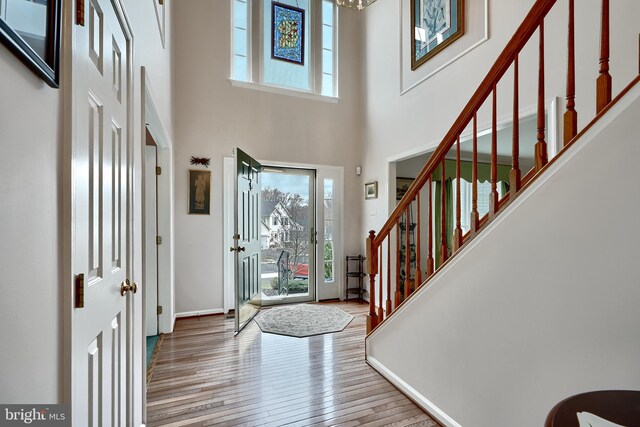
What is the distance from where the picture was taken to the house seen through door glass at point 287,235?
459 cm

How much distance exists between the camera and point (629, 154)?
1.11 m

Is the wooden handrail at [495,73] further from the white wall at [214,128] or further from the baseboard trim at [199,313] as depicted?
the baseboard trim at [199,313]

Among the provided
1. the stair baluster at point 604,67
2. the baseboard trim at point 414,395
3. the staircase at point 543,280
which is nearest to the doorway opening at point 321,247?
the baseboard trim at point 414,395

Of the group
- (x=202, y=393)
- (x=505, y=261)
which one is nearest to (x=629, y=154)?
(x=505, y=261)

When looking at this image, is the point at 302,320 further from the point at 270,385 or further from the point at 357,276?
the point at 270,385

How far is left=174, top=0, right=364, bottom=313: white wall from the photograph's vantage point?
154 inches

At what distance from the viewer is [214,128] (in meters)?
4.12

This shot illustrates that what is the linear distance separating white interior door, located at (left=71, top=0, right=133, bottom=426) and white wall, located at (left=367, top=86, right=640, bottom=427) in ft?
5.52

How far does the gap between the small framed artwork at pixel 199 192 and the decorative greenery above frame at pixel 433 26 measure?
285 centimetres

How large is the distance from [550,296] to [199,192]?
11.9ft

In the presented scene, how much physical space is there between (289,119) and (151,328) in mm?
3084

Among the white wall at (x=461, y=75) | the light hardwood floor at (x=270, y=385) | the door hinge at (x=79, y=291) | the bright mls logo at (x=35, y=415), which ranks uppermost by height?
the white wall at (x=461, y=75)

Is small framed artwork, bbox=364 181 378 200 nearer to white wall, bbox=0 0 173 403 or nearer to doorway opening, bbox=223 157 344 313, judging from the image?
doorway opening, bbox=223 157 344 313

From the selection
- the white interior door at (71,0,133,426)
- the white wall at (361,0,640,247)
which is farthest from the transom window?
the white interior door at (71,0,133,426)
